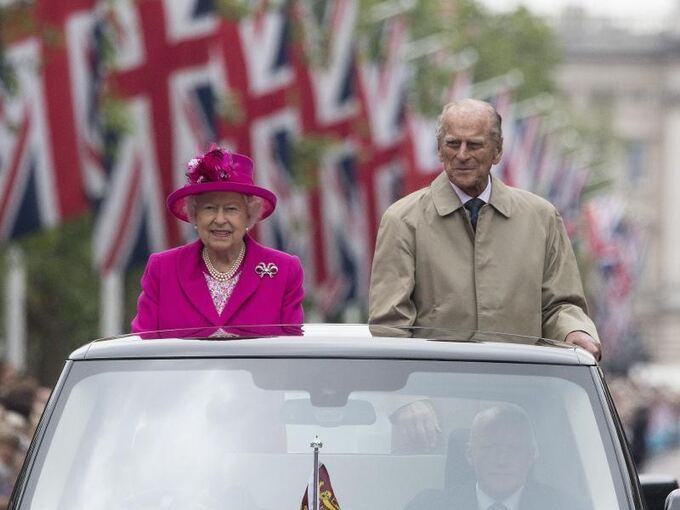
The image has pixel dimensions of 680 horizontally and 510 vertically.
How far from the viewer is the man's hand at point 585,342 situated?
623 centimetres

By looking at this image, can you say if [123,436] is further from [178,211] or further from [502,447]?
[178,211]

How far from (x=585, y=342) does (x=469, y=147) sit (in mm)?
991

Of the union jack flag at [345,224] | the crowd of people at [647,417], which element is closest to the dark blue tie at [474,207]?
the crowd of people at [647,417]

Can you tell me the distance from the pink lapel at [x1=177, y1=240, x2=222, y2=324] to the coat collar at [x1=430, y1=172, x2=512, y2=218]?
2.85ft

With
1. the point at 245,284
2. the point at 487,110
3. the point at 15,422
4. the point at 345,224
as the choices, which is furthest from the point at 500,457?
the point at 345,224

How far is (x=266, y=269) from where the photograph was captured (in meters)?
6.61

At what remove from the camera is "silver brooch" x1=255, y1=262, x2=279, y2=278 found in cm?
659

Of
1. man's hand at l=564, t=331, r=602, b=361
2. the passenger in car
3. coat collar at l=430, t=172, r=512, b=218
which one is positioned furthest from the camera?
coat collar at l=430, t=172, r=512, b=218

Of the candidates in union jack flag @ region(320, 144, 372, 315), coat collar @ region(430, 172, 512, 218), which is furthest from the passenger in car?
union jack flag @ region(320, 144, 372, 315)

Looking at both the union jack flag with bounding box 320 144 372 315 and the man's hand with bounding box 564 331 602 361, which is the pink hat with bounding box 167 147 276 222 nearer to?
the man's hand with bounding box 564 331 602 361

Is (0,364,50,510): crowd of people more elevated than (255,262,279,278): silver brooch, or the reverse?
(255,262,279,278): silver brooch

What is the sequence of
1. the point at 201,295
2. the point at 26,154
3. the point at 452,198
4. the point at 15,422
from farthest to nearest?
the point at 26,154 → the point at 15,422 → the point at 452,198 → the point at 201,295

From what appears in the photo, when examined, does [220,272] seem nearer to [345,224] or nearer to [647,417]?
[345,224]

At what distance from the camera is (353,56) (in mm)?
32000
